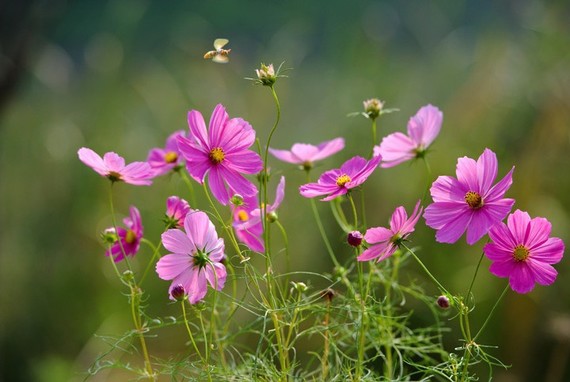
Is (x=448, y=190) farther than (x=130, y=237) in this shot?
No

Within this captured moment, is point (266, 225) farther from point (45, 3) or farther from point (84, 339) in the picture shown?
point (84, 339)

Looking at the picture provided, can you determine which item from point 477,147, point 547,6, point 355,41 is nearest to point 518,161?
point 477,147

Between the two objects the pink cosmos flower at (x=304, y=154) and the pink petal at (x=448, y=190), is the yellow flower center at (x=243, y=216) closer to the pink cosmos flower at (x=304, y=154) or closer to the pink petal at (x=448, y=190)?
the pink cosmos flower at (x=304, y=154)

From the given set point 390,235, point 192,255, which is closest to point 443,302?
point 390,235

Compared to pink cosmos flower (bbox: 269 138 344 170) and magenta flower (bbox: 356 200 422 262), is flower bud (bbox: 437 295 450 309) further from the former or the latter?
pink cosmos flower (bbox: 269 138 344 170)

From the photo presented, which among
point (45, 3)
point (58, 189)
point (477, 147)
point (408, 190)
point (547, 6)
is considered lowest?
point (58, 189)

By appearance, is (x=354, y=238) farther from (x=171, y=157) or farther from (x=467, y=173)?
(x=171, y=157)

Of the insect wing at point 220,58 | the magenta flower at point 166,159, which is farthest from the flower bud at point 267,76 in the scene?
the magenta flower at point 166,159
